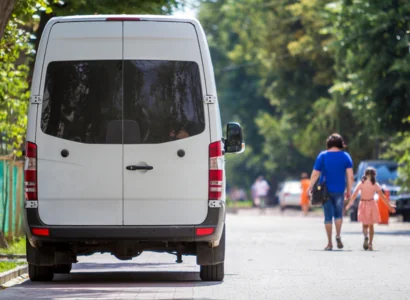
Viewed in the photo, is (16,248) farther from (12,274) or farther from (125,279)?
(125,279)

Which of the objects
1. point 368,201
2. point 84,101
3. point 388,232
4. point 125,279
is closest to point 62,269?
point 125,279

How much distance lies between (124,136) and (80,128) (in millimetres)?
453

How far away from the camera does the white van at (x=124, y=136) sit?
12.7 metres

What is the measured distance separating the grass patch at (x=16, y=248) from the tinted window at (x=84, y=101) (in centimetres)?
626

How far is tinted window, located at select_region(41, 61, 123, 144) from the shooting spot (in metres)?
12.7

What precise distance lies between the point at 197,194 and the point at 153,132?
2.55 feet

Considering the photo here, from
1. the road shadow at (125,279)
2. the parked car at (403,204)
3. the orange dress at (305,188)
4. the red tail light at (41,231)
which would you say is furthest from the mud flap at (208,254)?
the orange dress at (305,188)

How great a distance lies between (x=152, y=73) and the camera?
12.9 m

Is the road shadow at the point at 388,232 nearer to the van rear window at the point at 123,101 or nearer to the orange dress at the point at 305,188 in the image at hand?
the van rear window at the point at 123,101

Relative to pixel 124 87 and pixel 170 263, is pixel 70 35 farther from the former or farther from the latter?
pixel 170 263

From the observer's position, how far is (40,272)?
44.6 feet

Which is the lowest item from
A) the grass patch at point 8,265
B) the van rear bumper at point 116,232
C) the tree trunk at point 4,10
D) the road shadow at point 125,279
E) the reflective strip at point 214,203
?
the road shadow at point 125,279

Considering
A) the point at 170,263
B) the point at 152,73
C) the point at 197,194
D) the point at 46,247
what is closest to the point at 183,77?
the point at 152,73

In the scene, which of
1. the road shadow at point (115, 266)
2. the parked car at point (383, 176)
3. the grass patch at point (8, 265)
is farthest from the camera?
the parked car at point (383, 176)
